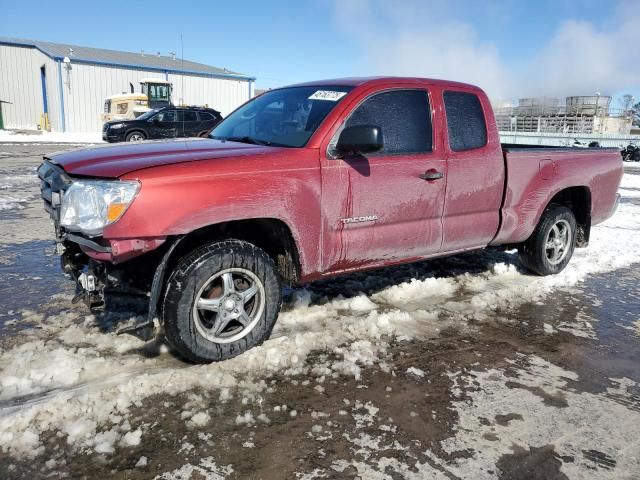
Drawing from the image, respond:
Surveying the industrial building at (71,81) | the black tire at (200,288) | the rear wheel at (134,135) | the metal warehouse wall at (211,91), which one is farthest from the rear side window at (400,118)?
the metal warehouse wall at (211,91)

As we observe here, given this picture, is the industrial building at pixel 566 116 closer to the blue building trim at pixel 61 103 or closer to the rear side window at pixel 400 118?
the blue building trim at pixel 61 103

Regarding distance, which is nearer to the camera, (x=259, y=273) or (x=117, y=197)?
(x=117, y=197)

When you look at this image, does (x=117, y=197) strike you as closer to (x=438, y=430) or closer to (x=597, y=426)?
(x=438, y=430)

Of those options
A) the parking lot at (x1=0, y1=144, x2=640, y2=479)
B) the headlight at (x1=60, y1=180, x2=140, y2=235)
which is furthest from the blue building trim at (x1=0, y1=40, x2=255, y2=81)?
the headlight at (x1=60, y1=180, x2=140, y2=235)

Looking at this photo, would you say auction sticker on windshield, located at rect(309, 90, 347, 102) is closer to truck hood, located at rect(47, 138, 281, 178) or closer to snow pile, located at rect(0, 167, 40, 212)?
truck hood, located at rect(47, 138, 281, 178)

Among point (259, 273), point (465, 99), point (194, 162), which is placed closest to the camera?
point (194, 162)

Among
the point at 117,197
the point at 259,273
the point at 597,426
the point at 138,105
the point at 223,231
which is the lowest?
the point at 597,426

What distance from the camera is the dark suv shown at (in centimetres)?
1927

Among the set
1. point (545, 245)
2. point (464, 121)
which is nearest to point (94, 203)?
point (464, 121)

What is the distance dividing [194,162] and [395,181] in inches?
59.6

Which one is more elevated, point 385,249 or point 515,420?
point 385,249

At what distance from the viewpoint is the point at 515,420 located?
9.00 ft

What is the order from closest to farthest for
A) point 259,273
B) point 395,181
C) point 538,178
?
point 259,273
point 395,181
point 538,178

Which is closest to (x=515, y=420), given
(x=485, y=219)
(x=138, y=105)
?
(x=485, y=219)
